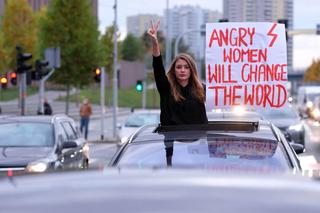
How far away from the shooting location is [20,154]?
38.7ft

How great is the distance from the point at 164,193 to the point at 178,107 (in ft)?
15.6

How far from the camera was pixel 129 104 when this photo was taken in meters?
80.3

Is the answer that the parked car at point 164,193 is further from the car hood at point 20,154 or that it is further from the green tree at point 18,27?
the green tree at point 18,27

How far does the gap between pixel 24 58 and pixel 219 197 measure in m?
25.7

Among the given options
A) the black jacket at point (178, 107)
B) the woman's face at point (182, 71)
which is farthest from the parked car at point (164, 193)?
the woman's face at point (182, 71)

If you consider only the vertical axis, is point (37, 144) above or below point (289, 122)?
above

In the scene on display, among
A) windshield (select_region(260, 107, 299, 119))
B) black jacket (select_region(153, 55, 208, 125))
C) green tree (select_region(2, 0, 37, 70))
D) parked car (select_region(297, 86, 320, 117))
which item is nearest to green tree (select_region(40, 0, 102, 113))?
green tree (select_region(2, 0, 37, 70))

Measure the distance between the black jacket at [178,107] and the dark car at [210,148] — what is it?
78 centimetres

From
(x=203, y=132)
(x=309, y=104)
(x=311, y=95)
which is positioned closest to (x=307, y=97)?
(x=311, y=95)

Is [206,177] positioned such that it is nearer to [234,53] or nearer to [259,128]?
[259,128]

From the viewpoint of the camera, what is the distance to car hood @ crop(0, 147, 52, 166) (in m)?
11.3

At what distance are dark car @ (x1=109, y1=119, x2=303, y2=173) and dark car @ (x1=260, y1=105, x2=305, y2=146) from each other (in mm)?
16097

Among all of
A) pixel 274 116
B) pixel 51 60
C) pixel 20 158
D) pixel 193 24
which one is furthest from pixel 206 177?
pixel 193 24

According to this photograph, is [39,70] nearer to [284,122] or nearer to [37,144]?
[284,122]
